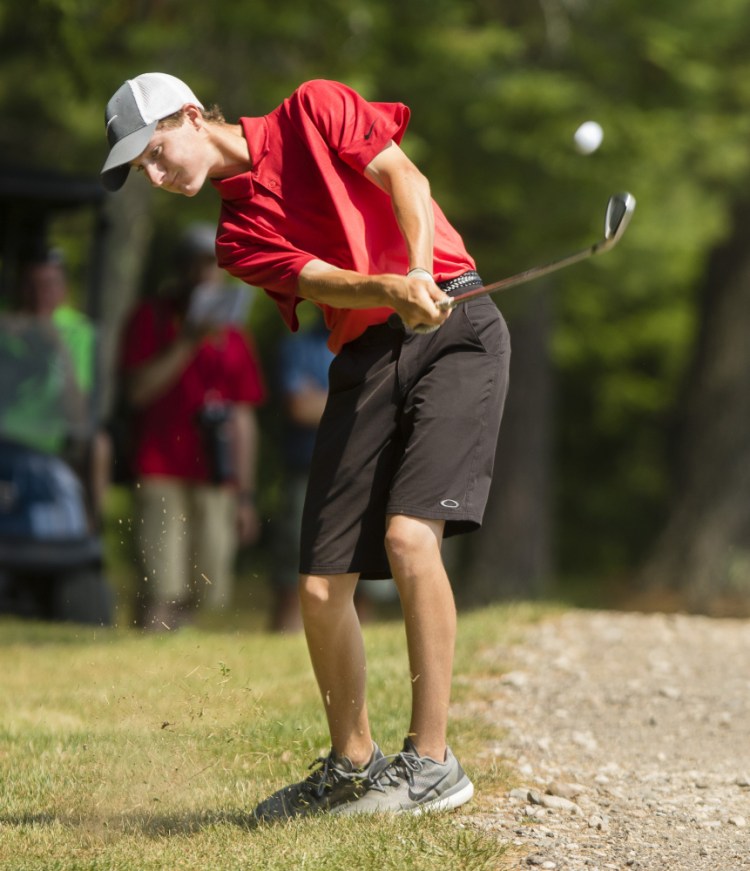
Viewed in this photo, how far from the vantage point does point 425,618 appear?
159 inches

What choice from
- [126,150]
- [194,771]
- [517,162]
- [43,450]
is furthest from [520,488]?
[126,150]

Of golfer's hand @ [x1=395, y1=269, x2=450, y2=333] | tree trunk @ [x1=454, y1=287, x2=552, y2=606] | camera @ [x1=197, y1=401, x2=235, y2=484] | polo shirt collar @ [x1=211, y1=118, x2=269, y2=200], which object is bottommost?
tree trunk @ [x1=454, y1=287, x2=552, y2=606]

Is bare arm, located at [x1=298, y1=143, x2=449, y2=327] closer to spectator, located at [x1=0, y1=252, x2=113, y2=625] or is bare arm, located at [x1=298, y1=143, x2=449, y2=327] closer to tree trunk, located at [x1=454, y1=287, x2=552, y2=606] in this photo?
spectator, located at [x1=0, y1=252, x2=113, y2=625]

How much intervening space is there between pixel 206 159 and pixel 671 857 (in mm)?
2049

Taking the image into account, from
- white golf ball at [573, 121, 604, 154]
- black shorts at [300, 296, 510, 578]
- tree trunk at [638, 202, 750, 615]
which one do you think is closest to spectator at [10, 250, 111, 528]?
black shorts at [300, 296, 510, 578]

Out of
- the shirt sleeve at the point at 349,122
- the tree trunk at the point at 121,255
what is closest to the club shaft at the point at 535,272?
the shirt sleeve at the point at 349,122

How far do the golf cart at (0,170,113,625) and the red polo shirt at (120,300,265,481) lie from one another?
56 cm

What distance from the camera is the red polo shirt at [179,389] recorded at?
324 inches

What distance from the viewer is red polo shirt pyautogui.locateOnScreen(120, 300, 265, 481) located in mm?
8242

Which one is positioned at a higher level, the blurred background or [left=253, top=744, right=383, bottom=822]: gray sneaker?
the blurred background

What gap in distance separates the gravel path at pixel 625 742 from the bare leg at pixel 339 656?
395mm

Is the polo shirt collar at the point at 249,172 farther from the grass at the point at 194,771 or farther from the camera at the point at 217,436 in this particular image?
the camera at the point at 217,436

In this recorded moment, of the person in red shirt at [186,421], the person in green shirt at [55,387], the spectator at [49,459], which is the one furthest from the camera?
the person in green shirt at [55,387]

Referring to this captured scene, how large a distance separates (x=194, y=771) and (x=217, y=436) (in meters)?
4.11
